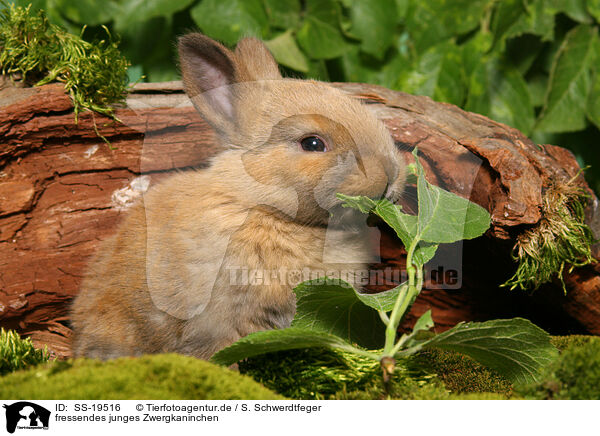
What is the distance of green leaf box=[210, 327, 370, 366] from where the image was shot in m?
1.23

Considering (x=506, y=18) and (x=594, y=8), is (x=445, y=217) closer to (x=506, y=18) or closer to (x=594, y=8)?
(x=506, y=18)

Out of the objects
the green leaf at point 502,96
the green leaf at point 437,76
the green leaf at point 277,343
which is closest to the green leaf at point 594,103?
the green leaf at point 502,96

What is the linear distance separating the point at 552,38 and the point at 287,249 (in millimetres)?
2150

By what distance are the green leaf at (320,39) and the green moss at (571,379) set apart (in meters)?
2.06

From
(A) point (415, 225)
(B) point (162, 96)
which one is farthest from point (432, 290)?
(B) point (162, 96)

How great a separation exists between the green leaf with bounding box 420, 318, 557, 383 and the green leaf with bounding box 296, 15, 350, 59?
192 cm

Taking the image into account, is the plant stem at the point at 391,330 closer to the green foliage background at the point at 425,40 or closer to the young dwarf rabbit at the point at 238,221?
the young dwarf rabbit at the point at 238,221

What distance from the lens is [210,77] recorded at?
1845mm

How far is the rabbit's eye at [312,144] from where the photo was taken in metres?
1.66

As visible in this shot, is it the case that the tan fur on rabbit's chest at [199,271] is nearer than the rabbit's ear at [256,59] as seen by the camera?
Yes

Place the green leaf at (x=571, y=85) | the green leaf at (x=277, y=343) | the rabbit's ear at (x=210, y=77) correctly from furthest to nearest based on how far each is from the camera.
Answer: the green leaf at (x=571, y=85) → the rabbit's ear at (x=210, y=77) → the green leaf at (x=277, y=343)

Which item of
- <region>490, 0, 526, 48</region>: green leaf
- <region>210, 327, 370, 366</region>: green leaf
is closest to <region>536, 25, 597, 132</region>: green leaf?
<region>490, 0, 526, 48</region>: green leaf

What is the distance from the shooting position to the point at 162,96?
2229mm
